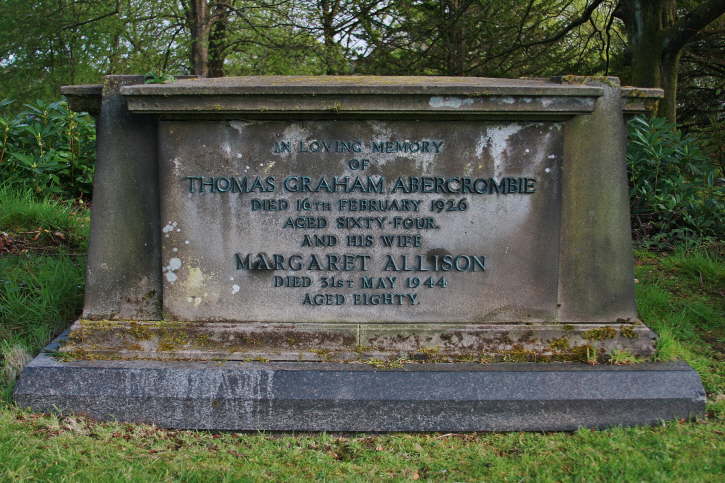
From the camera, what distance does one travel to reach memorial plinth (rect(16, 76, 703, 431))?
3.45 meters

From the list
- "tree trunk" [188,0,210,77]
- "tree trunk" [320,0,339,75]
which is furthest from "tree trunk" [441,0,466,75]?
"tree trunk" [188,0,210,77]

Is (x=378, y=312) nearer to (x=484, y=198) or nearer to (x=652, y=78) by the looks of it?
(x=484, y=198)

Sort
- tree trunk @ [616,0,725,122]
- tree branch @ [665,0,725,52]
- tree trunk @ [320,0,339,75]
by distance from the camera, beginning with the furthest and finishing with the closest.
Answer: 1. tree trunk @ [320,0,339,75]
2. tree trunk @ [616,0,725,122]
3. tree branch @ [665,0,725,52]

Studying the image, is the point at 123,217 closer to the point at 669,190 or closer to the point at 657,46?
the point at 669,190

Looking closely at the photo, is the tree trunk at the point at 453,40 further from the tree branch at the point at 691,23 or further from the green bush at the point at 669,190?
the green bush at the point at 669,190

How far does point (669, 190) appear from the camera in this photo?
6328mm

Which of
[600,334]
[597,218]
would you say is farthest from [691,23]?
[600,334]

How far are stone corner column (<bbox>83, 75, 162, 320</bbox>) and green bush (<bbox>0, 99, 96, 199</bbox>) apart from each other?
3.24 metres

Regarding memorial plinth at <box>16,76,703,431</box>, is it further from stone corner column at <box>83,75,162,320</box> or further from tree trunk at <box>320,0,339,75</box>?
tree trunk at <box>320,0,339,75</box>

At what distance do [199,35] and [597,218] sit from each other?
318 inches

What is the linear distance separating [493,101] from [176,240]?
73.8 inches

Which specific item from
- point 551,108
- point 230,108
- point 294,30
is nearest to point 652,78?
point 551,108

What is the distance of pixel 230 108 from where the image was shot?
331 cm

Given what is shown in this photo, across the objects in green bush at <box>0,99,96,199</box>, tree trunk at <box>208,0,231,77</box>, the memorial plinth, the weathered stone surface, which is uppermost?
tree trunk at <box>208,0,231,77</box>
